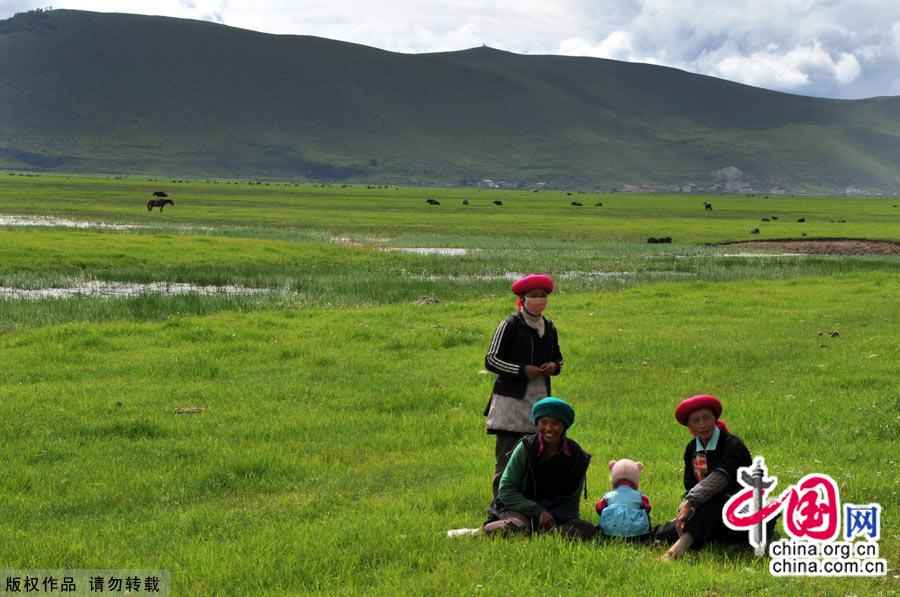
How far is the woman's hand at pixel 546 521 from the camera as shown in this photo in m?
8.34

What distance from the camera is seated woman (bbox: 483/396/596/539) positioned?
8.33 metres

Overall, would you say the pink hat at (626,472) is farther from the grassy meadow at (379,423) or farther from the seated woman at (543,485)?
the grassy meadow at (379,423)

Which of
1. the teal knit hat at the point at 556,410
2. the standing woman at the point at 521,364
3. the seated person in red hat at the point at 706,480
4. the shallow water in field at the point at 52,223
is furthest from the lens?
the shallow water in field at the point at 52,223

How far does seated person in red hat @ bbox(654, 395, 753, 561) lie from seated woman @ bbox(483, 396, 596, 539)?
836 mm

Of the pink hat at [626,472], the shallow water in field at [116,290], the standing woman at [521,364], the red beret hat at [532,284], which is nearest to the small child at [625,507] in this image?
the pink hat at [626,472]

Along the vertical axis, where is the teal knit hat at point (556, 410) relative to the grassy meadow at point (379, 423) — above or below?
above

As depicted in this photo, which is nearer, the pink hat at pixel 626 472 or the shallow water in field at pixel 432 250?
the pink hat at pixel 626 472

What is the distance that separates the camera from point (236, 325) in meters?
22.7

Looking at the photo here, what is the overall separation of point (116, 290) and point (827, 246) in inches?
1742

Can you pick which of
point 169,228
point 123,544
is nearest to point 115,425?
point 123,544

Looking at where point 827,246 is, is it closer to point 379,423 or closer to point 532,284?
point 379,423

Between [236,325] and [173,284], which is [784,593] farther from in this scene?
[173,284]

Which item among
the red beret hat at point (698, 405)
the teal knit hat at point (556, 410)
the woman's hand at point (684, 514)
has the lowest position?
the woman's hand at point (684, 514)

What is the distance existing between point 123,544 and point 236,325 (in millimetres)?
14413
